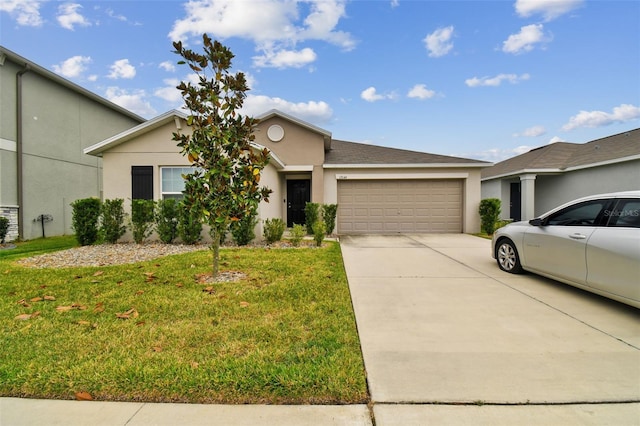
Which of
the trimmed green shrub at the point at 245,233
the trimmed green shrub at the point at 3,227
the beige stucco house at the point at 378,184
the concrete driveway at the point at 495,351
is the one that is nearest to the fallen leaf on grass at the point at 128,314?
the concrete driveway at the point at 495,351

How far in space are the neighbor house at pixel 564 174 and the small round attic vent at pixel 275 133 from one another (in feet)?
38.4

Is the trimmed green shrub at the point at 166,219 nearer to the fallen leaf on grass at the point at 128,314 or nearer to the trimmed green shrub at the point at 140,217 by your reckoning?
the trimmed green shrub at the point at 140,217

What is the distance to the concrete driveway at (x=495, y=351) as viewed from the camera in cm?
222

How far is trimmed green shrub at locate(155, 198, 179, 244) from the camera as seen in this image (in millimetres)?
9656

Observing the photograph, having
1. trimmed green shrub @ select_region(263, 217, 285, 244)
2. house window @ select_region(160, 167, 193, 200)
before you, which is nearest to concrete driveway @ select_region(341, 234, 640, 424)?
trimmed green shrub @ select_region(263, 217, 285, 244)

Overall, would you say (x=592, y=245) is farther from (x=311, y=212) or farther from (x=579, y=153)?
(x=579, y=153)

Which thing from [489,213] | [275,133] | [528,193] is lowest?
[489,213]

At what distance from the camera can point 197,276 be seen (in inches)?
225

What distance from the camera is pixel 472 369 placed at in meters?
2.71

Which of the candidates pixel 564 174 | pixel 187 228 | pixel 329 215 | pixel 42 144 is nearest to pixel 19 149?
pixel 42 144

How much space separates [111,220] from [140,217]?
926mm

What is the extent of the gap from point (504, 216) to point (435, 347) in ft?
57.7

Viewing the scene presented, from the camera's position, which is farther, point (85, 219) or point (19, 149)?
point (19, 149)

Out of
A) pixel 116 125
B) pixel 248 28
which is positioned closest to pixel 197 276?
pixel 248 28
